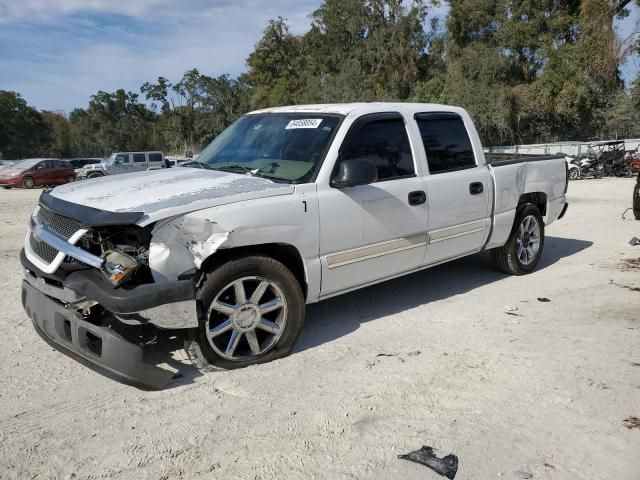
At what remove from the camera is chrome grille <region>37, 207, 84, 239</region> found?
3.51 meters

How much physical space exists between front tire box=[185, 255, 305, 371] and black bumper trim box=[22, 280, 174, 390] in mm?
323

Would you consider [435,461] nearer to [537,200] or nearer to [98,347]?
[98,347]

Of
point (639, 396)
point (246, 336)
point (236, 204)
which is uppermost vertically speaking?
point (236, 204)

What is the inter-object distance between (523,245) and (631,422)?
11.3 feet

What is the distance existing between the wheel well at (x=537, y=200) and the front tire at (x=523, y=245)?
86 millimetres

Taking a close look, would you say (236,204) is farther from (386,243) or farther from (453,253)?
(453,253)

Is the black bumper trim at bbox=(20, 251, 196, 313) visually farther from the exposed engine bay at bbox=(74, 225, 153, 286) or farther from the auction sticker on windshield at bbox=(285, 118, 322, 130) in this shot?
the auction sticker on windshield at bbox=(285, 118, 322, 130)

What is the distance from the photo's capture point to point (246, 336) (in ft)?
12.5

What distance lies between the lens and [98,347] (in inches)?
134

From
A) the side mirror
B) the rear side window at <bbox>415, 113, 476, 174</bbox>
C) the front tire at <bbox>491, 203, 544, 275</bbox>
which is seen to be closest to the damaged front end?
the side mirror

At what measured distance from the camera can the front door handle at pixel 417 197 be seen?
4.72m

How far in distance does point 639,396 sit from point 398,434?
5.57ft

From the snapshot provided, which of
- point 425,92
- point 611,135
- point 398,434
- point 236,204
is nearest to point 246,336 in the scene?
point 236,204

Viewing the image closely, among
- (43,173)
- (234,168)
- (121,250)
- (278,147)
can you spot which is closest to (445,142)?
(278,147)
